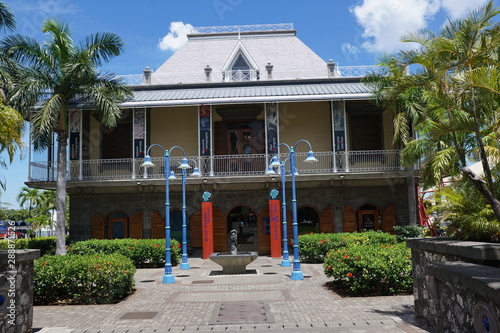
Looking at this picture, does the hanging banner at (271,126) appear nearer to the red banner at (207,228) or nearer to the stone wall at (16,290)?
the red banner at (207,228)

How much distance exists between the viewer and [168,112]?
2228 cm

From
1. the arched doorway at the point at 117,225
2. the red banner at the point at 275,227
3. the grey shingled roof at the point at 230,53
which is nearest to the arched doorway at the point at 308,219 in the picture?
the red banner at the point at 275,227

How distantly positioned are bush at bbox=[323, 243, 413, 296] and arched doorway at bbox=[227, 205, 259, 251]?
10.7 metres

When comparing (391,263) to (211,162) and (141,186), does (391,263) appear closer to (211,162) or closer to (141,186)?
(211,162)

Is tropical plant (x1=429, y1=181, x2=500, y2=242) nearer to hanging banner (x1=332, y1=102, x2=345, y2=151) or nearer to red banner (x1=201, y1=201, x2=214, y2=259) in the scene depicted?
hanging banner (x1=332, y1=102, x2=345, y2=151)

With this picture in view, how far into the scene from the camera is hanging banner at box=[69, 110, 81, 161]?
20344 mm

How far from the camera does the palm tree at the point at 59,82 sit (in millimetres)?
17453

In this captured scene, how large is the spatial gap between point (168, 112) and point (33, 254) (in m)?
15.9

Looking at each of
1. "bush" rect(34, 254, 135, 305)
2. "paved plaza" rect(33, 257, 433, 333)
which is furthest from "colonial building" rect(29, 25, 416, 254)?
"bush" rect(34, 254, 135, 305)

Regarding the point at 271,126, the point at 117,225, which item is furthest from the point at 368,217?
the point at 117,225

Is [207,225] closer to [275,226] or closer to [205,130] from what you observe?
[275,226]

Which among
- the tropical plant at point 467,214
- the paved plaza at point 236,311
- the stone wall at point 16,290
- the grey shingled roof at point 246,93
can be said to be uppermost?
the grey shingled roof at point 246,93

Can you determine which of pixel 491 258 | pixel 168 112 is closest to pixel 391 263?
pixel 491 258

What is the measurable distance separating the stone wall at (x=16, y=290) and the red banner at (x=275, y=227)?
13459 millimetres
